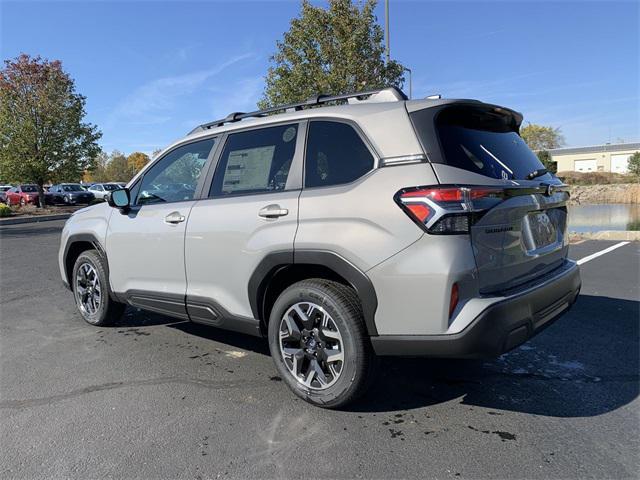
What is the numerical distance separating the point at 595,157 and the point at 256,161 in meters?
111

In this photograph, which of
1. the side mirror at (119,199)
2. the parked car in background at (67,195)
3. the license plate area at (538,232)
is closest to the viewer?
the license plate area at (538,232)

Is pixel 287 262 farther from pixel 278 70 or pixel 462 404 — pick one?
pixel 278 70

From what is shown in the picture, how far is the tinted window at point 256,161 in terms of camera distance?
133 inches

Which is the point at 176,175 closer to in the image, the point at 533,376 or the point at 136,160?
the point at 533,376

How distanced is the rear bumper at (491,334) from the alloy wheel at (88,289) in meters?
3.32

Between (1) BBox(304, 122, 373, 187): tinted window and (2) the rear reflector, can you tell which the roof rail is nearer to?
(1) BBox(304, 122, 373, 187): tinted window

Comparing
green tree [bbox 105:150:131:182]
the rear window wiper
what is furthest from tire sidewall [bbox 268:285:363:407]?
green tree [bbox 105:150:131:182]

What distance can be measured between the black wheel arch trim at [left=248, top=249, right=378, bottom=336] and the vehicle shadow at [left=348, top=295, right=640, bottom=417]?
77 centimetres

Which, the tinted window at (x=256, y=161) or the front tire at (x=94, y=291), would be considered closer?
the tinted window at (x=256, y=161)

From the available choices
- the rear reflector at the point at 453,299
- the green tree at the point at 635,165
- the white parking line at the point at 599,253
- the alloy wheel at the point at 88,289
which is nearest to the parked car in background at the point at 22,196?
the alloy wheel at the point at 88,289

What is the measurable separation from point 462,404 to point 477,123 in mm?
1864

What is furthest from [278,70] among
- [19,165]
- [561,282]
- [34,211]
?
[34,211]

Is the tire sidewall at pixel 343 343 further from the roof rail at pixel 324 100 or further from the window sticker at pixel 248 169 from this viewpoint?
the roof rail at pixel 324 100

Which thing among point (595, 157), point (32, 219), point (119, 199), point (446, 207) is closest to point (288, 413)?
point (446, 207)
